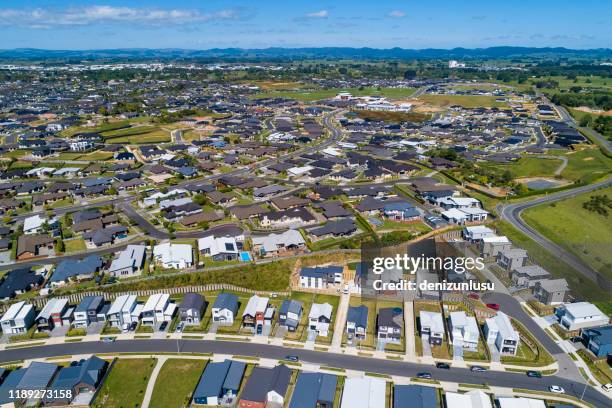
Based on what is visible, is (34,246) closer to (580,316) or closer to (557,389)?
(557,389)

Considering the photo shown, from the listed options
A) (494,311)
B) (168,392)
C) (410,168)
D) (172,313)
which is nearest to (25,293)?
(172,313)

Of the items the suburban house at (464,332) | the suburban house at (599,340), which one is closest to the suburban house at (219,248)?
the suburban house at (464,332)

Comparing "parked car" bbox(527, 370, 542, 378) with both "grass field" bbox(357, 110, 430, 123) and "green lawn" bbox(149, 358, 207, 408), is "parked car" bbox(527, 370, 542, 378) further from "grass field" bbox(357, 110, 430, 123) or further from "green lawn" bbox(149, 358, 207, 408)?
"grass field" bbox(357, 110, 430, 123)

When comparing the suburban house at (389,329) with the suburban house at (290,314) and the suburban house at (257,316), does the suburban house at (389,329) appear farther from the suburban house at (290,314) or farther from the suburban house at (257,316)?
the suburban house at (257,316)

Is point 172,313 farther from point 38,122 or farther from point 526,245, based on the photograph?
point 38,122

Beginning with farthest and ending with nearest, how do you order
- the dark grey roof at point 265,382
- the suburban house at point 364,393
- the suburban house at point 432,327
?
the suburban house at point 432,327 < the dark grey roof at point 265,382 < the suburban house at point 364,393
